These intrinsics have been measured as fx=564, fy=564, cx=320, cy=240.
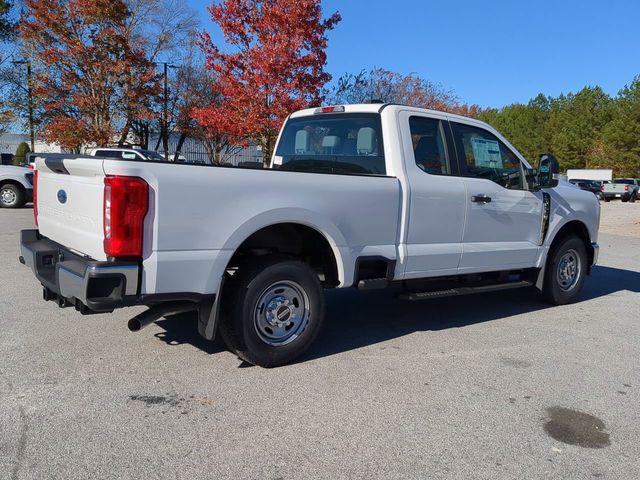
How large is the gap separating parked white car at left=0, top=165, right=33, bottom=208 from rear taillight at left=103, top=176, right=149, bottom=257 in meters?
14.7

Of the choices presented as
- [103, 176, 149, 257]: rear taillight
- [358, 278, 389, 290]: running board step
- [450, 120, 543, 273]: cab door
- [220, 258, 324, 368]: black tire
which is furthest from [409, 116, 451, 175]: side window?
[103, 176, 149, 257]: rear taillight

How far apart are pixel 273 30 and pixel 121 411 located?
1576 cm

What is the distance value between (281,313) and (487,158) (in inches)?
111

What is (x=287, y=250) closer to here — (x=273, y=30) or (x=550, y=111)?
(x=273, y=30)

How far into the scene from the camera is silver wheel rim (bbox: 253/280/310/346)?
4.27 meters

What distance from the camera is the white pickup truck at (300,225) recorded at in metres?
3.62

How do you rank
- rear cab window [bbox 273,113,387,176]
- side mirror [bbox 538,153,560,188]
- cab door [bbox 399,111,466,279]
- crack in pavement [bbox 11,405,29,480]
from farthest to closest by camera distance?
side mirror [bbox 538,153,560,188] < rear cab window [bbox 273,113,387,176] < cab door [bbox 399,111,466,279] < crack in pavement [bbox 11,405,29,480]

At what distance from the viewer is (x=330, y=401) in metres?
3.81

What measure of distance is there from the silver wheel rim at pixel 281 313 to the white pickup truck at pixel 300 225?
0.4 inches

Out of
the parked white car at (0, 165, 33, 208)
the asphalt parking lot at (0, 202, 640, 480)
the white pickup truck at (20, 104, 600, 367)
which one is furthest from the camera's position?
the parked white car at (0, 165, 33, 208)

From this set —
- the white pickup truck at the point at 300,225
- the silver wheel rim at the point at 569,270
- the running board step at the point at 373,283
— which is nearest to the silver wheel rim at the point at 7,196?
the white pickup truck at the point at 300,225

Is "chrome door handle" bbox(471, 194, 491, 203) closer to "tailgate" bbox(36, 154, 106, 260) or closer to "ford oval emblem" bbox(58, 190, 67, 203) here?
"tailgate" bbox(36, 154, 106, 260)

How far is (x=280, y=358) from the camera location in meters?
4.39

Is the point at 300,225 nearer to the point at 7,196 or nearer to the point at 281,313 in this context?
the point at 281,313
